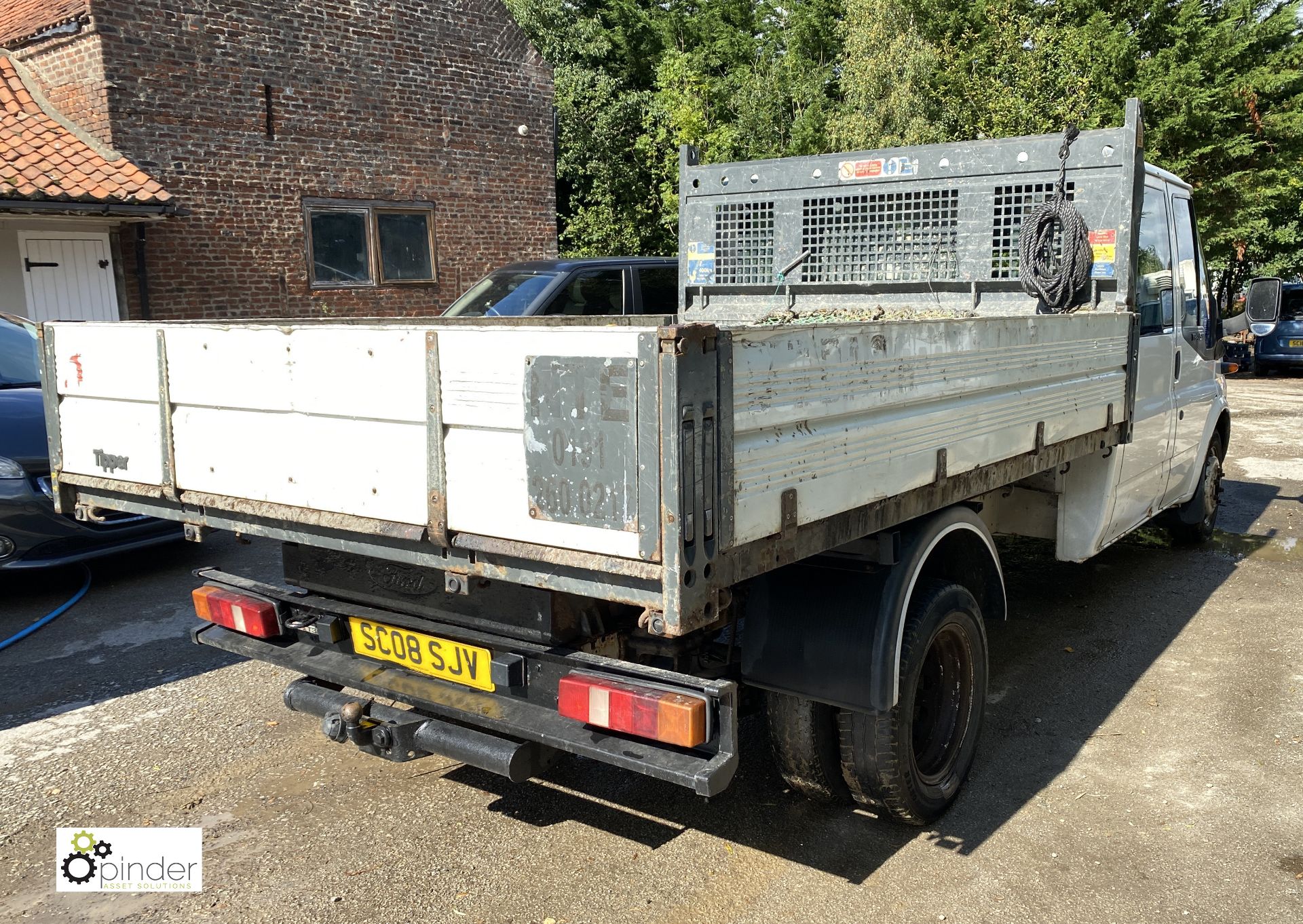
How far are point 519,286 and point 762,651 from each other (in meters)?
6.04

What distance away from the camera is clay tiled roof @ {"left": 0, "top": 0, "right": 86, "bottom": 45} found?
38.3 feet

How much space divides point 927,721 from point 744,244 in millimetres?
3057

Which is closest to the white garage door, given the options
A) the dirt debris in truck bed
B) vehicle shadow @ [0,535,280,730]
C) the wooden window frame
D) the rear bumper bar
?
the wooden window frame

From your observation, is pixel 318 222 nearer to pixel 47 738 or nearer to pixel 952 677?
pixel 47 738

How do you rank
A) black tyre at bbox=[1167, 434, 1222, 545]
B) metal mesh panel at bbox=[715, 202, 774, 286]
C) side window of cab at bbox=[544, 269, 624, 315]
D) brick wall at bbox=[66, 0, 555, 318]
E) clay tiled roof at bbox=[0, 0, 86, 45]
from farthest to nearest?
1. brick wall at bbox=[66, 0, 555, 318]
2. clay tiled roof at bbox=[0, 0, 86, 45]
3. side window of cab at bbox=[544, 269, 624, 315]
4. black tyre at bbox=[1167, 434, 1222, 545]
5. metal mesh panel at bbox=[715, 202, 774, 286]

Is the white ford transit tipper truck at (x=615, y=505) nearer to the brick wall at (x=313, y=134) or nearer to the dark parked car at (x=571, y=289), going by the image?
the dark parked car at (x=571, y=289)

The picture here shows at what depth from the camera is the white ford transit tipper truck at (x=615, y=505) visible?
2.42m

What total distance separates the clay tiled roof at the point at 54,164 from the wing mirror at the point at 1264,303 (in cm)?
1043

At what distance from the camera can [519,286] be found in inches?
342

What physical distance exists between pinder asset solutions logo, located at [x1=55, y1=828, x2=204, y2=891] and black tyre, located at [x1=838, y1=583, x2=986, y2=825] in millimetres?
2163

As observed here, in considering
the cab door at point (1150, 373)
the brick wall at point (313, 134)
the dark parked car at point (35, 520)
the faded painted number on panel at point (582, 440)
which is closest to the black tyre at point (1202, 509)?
the cab door at point (1150, 373)

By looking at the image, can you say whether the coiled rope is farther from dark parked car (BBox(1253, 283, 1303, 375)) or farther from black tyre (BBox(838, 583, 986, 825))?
dark parked car (BBox(1253, 283, 1303, 375))

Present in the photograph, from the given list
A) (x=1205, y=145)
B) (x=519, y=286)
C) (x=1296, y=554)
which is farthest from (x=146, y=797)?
(x=1205, y=145)

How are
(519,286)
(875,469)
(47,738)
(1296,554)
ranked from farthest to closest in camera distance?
(519,286) < (1296,554) < (47,738) < (875,469)
